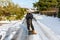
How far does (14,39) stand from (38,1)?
60127 millimetres

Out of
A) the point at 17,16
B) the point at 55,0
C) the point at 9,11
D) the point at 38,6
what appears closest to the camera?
the point at 17,16

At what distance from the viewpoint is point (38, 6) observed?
68.0 m

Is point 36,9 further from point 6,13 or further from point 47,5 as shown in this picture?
point 6,13

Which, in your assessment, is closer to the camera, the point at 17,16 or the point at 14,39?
the point at 14,39

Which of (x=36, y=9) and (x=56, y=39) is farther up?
(x=56, y=39)

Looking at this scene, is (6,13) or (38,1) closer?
(6,13)

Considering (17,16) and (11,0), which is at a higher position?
(11,0)

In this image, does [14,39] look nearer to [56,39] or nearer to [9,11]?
[56,39]

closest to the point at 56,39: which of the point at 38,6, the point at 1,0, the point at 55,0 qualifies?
the point at 1,0

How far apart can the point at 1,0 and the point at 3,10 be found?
8.84 ft

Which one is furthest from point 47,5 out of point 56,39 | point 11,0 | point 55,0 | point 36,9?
point 56,39

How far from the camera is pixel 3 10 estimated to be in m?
29.7

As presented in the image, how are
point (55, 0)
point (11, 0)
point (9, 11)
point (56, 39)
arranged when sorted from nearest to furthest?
1. point (56, 39)
2. point (9, 11)
3. point (11, 0)
4. point (55, 0)

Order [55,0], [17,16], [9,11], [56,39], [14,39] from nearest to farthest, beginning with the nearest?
[14,39] → [56,39] → [17,16] → [9,11] → [55,0]
